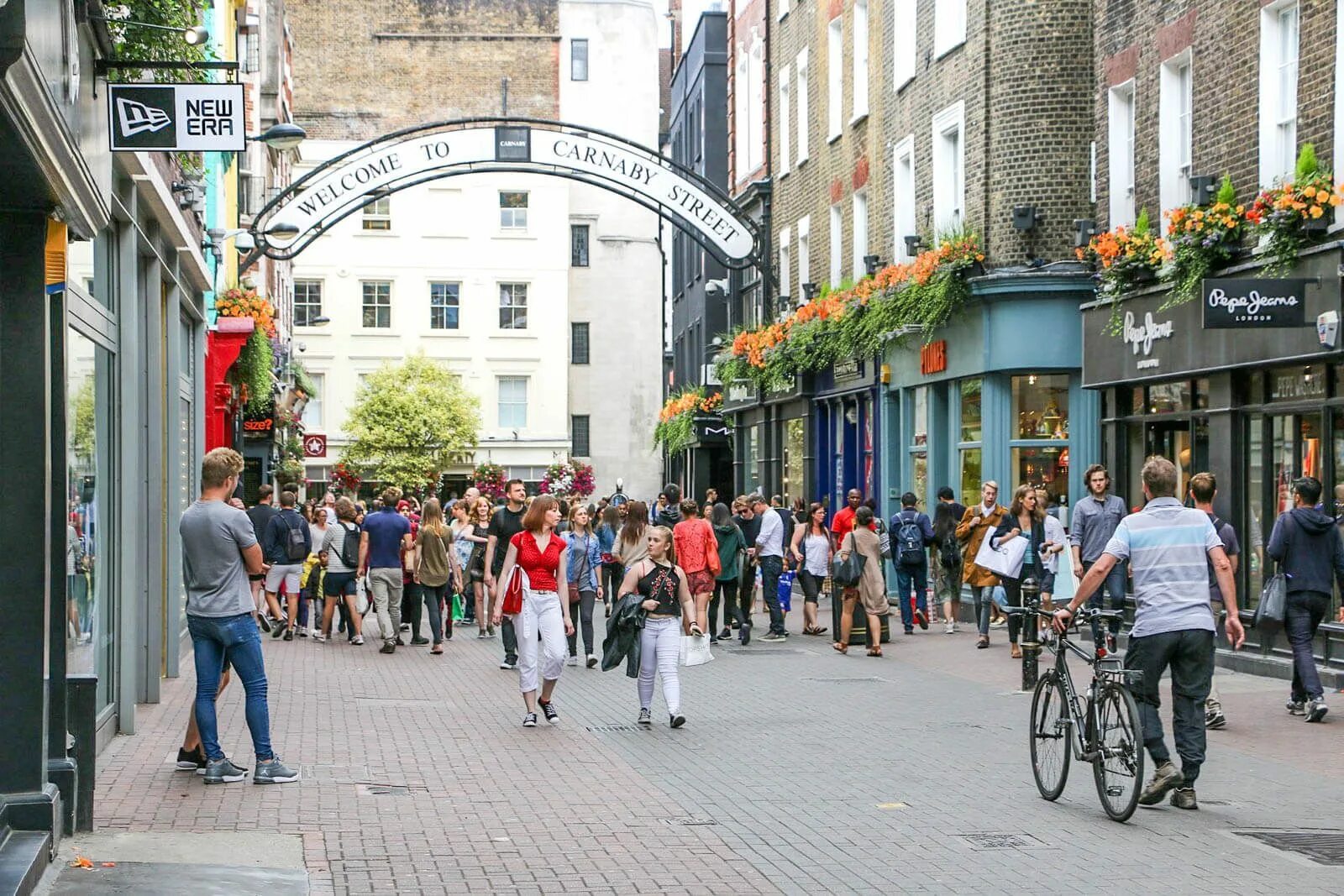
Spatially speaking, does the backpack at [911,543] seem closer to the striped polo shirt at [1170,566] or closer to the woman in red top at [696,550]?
the woman in red top at [696,550]

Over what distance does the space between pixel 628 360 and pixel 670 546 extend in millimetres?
52752

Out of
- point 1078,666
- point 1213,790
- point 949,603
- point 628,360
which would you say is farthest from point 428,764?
point 628,360

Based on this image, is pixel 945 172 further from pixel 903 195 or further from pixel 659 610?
pixel 659 610

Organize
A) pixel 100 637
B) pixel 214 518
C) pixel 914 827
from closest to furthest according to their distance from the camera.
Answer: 1. pixel 914 827
2. pixel 214 518
3. pixel 100 637

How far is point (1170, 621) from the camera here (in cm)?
1009

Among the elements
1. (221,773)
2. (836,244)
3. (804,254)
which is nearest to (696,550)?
(221,773)

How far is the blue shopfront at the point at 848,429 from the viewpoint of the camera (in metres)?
31.4

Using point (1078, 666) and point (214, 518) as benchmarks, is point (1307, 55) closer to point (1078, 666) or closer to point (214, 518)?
point (1078, 666)

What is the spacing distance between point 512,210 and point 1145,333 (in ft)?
148

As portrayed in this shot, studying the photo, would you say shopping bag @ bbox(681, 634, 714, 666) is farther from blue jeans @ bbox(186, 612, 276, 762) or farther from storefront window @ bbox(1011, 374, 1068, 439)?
storefront window @ bbox(1011, 374, 1068, 439)

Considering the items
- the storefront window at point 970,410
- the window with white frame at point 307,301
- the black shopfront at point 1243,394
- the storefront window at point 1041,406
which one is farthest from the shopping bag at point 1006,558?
the window with white frame at point 307,301

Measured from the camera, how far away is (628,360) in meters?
67.6

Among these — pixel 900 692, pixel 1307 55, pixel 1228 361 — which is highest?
pixel 1307 55

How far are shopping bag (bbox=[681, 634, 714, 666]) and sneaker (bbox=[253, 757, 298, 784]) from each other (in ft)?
14.5
